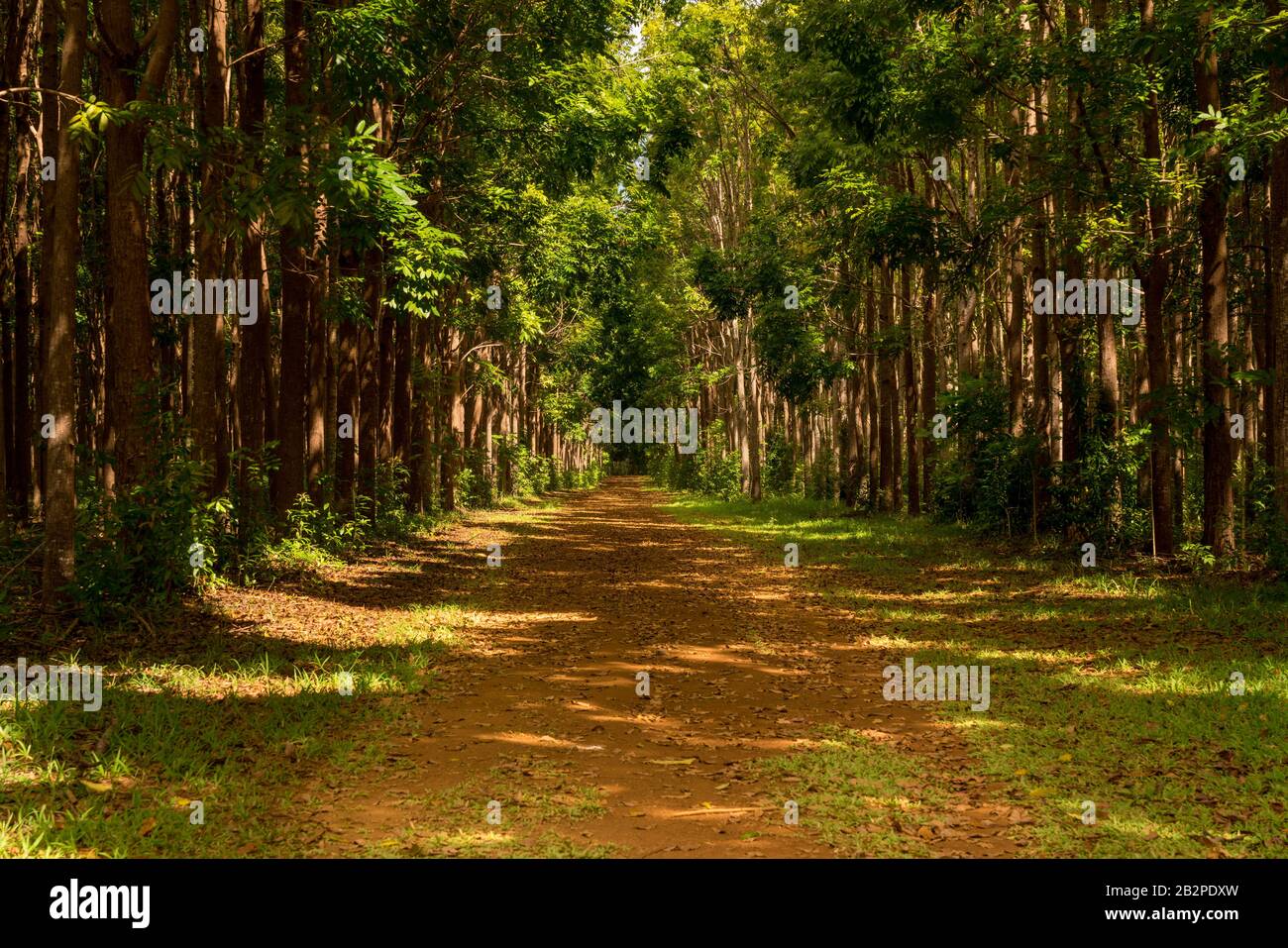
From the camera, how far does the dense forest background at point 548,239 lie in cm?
1052

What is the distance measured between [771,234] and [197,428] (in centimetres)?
1779

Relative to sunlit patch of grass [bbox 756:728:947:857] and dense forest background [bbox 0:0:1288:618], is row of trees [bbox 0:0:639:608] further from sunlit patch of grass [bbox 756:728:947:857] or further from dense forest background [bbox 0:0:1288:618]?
sunlit patch of grass [bbox 756:728:947:857]

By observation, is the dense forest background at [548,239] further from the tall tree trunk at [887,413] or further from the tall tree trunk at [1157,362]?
the tall tree trunk at [887,413]

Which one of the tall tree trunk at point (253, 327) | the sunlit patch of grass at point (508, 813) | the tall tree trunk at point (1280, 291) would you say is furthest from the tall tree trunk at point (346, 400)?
the tall tree trunk at point (1280, 291)

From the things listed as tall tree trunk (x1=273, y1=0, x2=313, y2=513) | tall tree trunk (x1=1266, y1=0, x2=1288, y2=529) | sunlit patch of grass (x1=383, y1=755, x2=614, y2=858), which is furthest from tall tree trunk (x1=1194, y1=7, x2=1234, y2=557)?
tall tree trunk (x1=273, y1=0, x2=313, y2=513)

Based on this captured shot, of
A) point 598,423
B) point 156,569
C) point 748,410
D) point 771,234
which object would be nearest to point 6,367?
point 156,569

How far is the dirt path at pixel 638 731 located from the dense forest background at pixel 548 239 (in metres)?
4.50

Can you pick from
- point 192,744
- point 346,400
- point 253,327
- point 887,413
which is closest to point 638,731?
point 192,744

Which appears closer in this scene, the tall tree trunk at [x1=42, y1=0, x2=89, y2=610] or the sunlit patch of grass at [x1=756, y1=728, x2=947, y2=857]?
the sunlit patch of grass at [x1=756, y1=728, x2=947, y2=857]

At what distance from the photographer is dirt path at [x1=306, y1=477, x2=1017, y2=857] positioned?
5.32 meters

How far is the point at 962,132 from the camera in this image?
1673cm

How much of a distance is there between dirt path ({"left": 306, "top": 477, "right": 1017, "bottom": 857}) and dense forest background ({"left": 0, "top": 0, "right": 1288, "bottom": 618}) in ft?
14.8

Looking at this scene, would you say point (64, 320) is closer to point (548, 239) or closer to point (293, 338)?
point (293, 338)

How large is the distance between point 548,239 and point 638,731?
18.8 m
